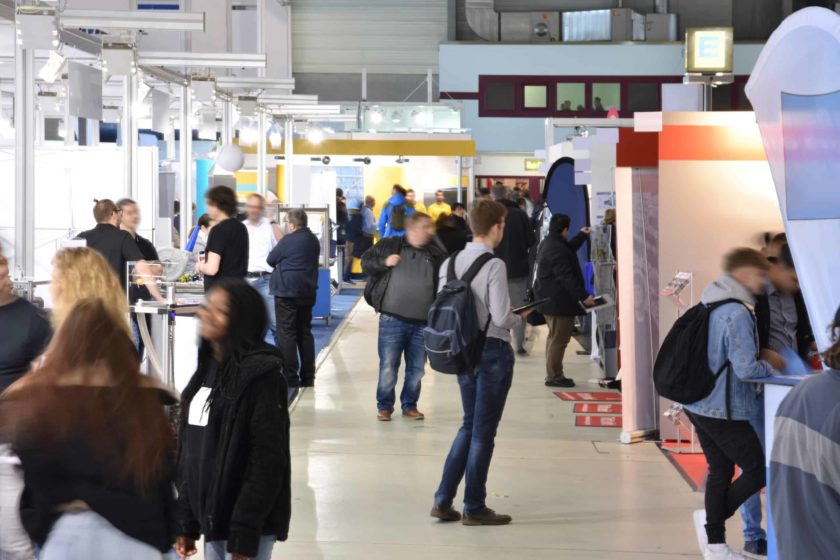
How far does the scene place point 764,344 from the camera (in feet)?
18.2

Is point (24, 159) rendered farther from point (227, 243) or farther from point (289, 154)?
point (289, 154)

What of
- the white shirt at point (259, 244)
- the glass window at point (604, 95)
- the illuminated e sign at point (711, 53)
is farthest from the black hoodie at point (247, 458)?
the glass window at point (604, 95)

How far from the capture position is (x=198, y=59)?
1073cm

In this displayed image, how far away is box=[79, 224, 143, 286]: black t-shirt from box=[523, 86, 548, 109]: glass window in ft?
72.8

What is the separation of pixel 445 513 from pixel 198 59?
5.95 m

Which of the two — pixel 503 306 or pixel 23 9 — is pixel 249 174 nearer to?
pixel 23 9

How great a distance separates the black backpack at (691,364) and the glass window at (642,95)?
84.3 ft

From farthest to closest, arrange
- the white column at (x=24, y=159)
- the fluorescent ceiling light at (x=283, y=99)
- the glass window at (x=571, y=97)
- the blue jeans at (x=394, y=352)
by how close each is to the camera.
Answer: the glass window at (x=571, y=97), the fluorescent ceiling light at (x=283, y=99), the blue jeans at (x=394, y=352), the white column at (x=24, y=159)

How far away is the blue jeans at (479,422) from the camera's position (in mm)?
5559

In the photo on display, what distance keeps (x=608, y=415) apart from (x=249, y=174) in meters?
13.4

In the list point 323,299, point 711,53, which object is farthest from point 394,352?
point 323,299

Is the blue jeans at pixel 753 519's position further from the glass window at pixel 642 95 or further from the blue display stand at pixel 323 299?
the glass window at pixel 642 95

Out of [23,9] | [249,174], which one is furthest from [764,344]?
[249,174]

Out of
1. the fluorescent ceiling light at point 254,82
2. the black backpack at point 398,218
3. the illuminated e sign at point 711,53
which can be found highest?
Answer: the fluorescent ceiling light at point 254,82
